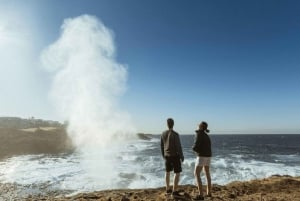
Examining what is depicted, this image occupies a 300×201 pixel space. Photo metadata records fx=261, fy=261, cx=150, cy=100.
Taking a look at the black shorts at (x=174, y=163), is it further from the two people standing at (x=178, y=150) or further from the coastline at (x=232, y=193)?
the coastline at (x=232, y=193)

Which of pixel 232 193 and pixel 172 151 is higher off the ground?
pixel 172 151

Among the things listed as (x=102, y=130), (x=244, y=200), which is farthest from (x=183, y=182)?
(x=102, y=130)

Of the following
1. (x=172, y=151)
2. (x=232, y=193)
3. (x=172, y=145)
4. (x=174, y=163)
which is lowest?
(x=232, y=193)

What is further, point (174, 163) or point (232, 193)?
point (232, 193)

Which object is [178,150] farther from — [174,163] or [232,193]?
[232,193]

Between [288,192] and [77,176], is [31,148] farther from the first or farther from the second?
[288,192]

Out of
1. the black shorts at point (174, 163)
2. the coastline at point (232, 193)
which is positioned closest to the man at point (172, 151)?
the black shorts at point (174, 163)

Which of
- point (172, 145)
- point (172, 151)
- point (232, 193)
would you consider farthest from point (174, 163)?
point (232, 193)

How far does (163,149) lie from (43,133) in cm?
7174

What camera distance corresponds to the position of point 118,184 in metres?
16.8

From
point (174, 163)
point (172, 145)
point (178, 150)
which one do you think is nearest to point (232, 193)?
point (174, 163)

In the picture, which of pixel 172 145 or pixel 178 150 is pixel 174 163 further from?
pixel 172 145

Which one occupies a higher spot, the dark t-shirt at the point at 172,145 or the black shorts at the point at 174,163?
the dark t-shirt at the point at 172,145

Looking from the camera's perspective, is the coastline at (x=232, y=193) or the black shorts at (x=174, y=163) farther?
the coastline at (x=232, y=193)
